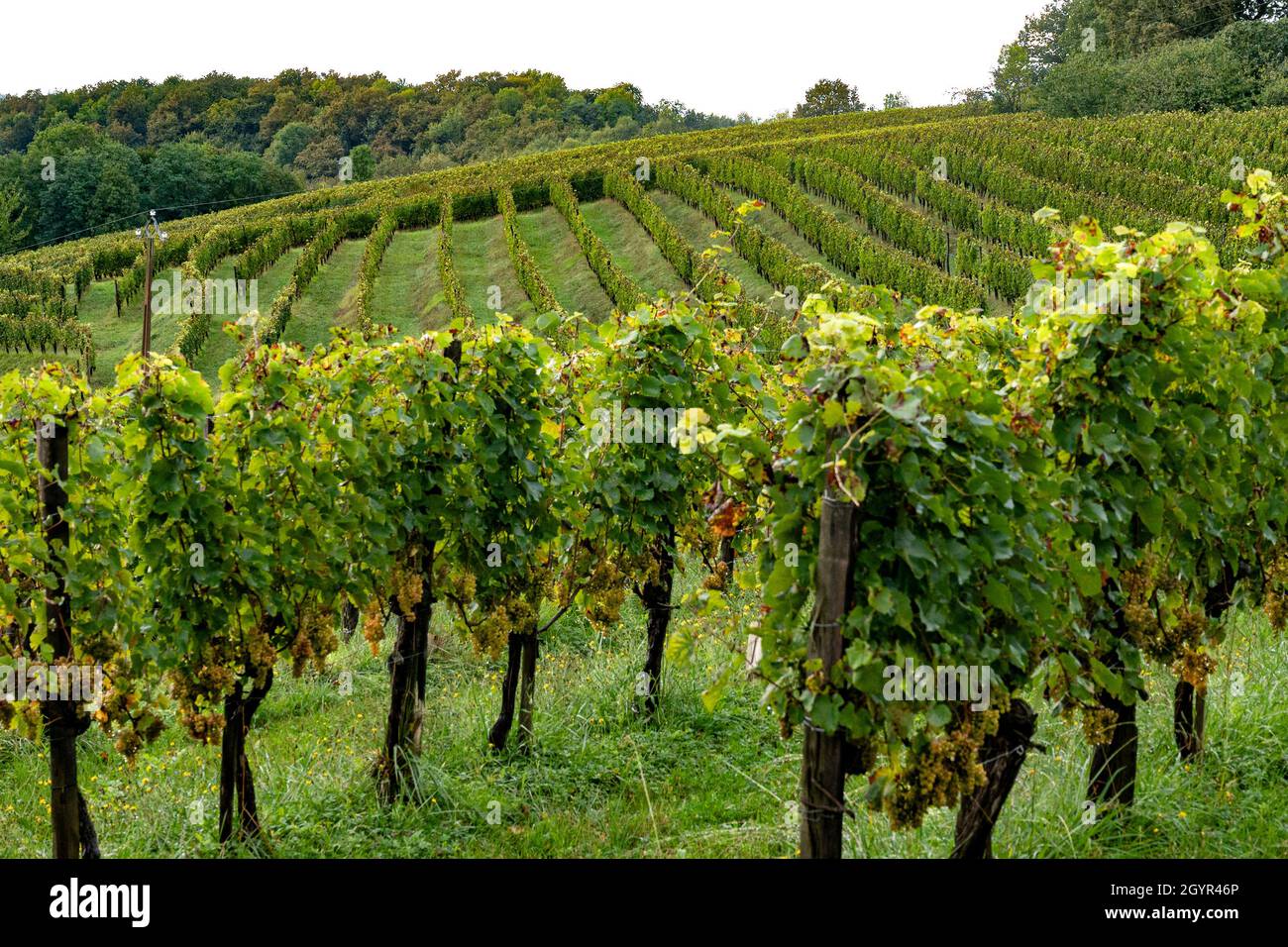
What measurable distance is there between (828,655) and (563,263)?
109 feet

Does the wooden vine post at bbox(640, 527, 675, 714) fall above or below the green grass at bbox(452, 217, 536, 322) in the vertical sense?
below

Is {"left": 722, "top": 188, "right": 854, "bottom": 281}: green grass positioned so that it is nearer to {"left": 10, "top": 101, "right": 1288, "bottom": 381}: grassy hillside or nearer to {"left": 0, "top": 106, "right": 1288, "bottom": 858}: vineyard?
{"left": 10, "top": 101, "right": 1288, "bottom": 381}: grassy hillside

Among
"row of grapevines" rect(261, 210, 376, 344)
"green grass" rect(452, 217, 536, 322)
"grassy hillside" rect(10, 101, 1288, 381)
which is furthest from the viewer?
"green grass" rect(452, 217, 536, 322)

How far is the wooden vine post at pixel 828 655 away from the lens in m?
3.87

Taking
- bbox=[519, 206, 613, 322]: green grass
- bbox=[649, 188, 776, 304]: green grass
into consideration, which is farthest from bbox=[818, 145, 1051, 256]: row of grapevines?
bbox=[519, 206, 613, 322]: green grass

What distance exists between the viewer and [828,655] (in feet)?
13.1

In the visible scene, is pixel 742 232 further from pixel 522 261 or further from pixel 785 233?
pixel 522 261

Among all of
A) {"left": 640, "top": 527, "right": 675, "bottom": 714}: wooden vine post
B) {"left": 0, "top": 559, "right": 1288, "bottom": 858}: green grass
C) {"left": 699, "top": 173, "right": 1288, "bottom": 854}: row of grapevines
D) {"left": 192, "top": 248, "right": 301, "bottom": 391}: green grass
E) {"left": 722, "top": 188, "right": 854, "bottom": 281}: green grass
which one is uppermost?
{"left": 722, "top": 188, "right": 854, "bottom": 281}: green grass

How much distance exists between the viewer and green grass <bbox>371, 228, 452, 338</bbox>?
106 feet

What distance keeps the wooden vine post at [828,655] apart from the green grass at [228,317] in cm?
2247

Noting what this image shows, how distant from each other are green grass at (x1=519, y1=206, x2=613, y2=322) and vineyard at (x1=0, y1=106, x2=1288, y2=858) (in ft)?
73.7

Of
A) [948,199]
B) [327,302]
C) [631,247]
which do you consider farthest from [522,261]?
[948,199]

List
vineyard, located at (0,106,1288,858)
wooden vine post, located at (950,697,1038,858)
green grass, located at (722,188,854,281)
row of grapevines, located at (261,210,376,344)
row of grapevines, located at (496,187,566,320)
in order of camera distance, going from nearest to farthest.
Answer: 1. vineyard, located at (0,106,1288,858)
2. wooden vine post, located at (950,697,1038,858)
3. row of grapevines, located at (261,210,376,344)
4. row of grapevines, located at (496,187,566,320)
5. green grass, located at (722,188,854,281)

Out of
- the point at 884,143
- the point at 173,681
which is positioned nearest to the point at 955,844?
the point at 173,681
